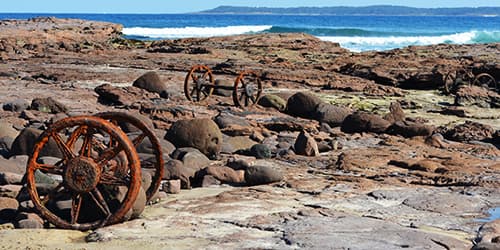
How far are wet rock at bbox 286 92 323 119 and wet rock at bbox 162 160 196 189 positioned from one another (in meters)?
7.65

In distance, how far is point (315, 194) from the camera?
32.5 ft

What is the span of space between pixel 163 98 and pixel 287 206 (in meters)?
10.8

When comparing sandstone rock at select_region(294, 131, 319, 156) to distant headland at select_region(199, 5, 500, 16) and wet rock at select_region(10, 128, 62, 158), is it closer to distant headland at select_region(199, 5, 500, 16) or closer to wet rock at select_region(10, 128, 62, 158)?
wet rock at select_region(10, 128, 62, 158)

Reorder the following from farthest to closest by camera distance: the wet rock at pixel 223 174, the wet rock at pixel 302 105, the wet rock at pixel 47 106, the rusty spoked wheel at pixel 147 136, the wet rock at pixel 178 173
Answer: the wet rock at pixel 302 105 < the wet rock at pixel 47 106 < the wet rock at pixel 223 174 < the wet rock at pixel 178 173 < the rusty spoked wheel at pixel 147 136

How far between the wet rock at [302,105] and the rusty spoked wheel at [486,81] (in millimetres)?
7824

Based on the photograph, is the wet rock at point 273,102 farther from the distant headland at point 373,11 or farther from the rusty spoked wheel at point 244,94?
the distant headland at point 373,11

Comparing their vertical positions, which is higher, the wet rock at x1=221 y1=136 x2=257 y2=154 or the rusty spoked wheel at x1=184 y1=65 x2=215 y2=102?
the rusty spoked wheel at x1=184 y1=65 x2=215 y2=102

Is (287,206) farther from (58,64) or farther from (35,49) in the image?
(35,49)

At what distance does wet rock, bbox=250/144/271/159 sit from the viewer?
12672 millimetres

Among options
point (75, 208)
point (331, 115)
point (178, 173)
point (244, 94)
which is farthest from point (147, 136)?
point (244, 94)

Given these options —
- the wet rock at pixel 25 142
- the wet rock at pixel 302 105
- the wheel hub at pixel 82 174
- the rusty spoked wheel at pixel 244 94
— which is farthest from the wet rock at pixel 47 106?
the wheel hub at pixel 82 174

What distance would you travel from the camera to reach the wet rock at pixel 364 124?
15.7m

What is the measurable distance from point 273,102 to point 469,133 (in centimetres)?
496

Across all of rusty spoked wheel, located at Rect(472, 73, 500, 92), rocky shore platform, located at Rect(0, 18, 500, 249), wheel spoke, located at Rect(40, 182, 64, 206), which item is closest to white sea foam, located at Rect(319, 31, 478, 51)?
rocky shore platform, located at Rect(0, 18, 500, 249)
